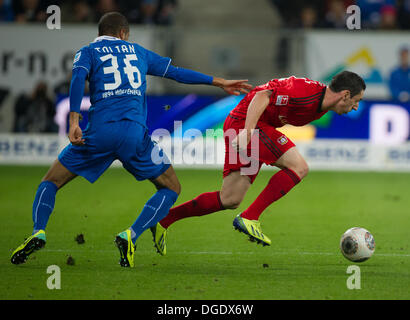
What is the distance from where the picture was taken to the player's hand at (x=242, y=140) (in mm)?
5992

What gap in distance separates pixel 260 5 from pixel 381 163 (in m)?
5.10

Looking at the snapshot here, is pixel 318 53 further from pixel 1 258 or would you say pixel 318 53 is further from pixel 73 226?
pixel 1 258

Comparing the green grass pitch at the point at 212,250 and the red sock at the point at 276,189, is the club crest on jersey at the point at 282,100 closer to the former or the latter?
the red sock at the point at 276,189

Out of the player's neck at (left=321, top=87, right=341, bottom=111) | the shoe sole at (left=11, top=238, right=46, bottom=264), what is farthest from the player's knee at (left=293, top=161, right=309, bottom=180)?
the shoe sole at (left=11, top=238, right=46, bottom=264)

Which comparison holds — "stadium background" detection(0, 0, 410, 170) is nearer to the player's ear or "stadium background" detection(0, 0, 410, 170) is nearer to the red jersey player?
the red jersey player

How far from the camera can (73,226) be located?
803cm

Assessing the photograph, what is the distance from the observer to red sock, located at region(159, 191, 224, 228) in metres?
6.43

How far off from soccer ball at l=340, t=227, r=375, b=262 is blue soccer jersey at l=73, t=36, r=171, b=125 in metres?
1.97

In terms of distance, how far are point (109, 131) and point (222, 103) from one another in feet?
29.2

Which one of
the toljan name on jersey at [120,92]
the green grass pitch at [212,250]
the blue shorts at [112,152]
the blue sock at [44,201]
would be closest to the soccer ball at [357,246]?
the green grass pitch at [212,250]

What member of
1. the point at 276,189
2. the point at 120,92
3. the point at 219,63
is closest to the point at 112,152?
the point at 120,92

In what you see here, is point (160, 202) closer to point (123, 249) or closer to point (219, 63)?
point (123, 249)
